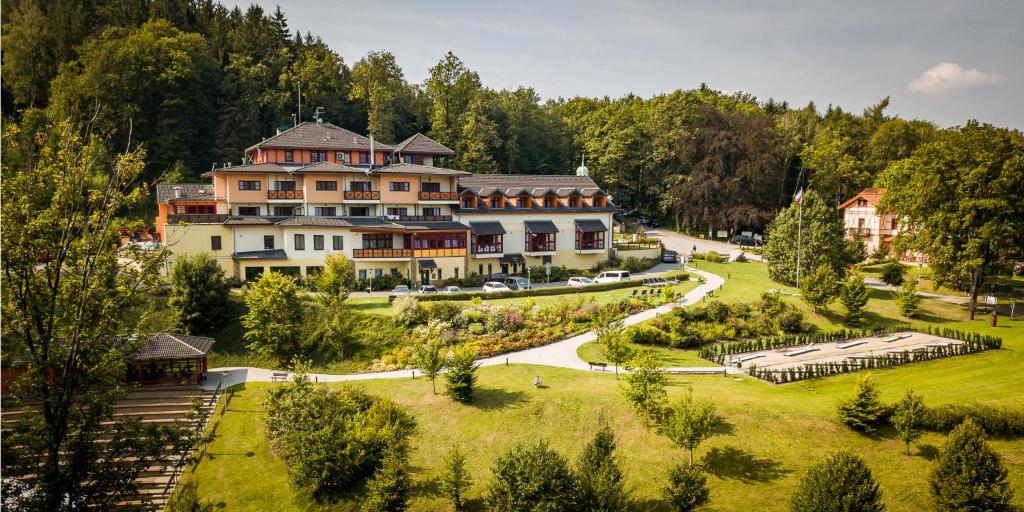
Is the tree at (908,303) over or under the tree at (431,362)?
over

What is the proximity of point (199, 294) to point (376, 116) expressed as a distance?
41228 millimetres

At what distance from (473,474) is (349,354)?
54.5ft

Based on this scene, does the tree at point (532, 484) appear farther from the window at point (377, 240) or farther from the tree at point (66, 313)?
the window at point (377, 240)

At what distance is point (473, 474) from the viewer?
2703 cm

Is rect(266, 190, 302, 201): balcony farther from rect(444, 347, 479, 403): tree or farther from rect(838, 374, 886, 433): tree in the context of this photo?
rect(838, 374, 886, 433): tree

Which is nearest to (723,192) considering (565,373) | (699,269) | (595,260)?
(699,269)

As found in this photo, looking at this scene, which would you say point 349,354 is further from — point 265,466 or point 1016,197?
point 1016,197

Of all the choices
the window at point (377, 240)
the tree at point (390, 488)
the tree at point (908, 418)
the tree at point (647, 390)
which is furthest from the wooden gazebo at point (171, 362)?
the tree at point (908, 418)

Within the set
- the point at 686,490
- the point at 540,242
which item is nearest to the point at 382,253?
the point at 540,242

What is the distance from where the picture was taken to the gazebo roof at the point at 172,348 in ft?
114

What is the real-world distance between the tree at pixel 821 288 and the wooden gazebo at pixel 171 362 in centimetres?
4156

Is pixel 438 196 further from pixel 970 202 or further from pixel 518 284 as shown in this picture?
pixel 970 202

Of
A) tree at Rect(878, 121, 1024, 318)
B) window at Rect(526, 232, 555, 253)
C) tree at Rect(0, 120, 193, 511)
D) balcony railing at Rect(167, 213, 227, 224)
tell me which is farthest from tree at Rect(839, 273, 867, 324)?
balcony railing at Rect(167, 213, 227, 224)

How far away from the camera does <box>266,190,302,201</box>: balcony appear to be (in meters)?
55.4
